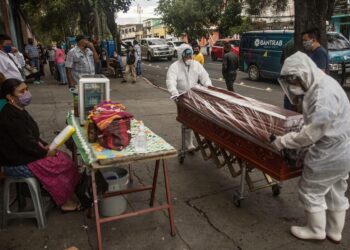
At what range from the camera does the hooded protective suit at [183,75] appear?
195 inches

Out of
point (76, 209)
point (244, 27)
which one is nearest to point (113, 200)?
point (76, 209)

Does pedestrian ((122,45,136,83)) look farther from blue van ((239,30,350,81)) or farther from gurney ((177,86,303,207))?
gurney ((177,86,303,207))

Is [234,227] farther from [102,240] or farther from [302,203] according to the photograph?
[102,240]

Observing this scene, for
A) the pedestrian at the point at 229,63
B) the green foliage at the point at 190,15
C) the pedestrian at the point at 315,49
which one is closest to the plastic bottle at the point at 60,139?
the pedestrian at the point at 315,49

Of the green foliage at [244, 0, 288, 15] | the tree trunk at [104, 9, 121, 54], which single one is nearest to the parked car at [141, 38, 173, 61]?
the tree trunk at [104, 9, 121, 54]

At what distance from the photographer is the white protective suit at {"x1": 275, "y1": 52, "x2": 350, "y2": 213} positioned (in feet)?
8.52

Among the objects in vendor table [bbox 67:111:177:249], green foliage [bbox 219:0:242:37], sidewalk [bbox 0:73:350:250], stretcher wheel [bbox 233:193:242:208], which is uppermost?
green foliage [bbox 219:0:242:37]

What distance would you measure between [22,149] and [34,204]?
22.3 inches

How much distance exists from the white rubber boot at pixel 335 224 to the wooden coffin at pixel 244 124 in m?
0.46

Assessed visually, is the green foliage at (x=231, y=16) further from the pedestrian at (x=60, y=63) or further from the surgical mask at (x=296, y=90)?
the surgical mask at (x=296, y=90)

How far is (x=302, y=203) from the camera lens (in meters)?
2.94

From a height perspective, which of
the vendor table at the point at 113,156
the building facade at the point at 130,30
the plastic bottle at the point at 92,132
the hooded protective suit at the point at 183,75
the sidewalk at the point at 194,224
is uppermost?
the building facade at the point at 130,30

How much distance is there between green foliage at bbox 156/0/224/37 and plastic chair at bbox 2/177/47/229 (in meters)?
29.7

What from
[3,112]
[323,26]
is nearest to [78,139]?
[3,112]
